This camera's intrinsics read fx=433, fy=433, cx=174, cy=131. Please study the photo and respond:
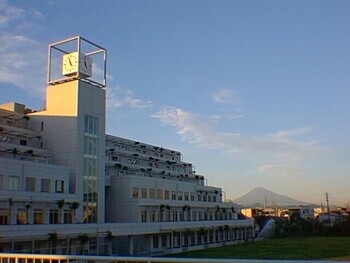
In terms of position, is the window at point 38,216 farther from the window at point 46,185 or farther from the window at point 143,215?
the window at point 143,215

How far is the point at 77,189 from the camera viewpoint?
36.8 meters

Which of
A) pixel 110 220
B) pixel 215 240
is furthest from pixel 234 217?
pixel 110 220

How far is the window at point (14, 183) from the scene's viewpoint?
31.5m

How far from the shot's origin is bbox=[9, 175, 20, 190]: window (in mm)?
31523

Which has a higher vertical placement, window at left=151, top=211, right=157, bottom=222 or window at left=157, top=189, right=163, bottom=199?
window at left=157, top=189, right=163, bottom=199

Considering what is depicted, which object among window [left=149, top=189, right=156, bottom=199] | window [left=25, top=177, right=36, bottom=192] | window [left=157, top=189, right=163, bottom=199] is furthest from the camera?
window [left=157, top=189, right=163, bottom=199]

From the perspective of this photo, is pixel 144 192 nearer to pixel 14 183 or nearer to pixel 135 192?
pixel 135 192

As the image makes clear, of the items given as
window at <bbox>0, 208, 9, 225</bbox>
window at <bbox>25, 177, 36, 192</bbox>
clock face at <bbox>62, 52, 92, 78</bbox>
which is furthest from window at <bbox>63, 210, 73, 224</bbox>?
clock face at <bbox>62, 52, 92, 78</bbox>

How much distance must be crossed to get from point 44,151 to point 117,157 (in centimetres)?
1468

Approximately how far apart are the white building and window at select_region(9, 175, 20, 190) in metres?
0.08

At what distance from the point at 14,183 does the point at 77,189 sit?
6196 mm

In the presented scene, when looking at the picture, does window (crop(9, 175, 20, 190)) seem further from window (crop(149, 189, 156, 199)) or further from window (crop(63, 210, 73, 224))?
window (crop(149, 189, 156, 199))

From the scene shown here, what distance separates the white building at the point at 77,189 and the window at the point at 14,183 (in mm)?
77

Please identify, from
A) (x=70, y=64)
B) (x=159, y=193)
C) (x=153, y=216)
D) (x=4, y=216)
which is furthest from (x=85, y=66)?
(x=153, y=216)
